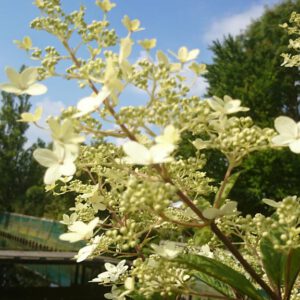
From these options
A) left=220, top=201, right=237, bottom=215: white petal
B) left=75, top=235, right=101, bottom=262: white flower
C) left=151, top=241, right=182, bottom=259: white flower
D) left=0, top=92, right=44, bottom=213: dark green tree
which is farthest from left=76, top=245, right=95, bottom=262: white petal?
left=0, top=92, right=44, bottom=213: dark green tree

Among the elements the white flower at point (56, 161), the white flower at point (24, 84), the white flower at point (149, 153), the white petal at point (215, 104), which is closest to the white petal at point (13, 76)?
the white flower at point (24, 84)

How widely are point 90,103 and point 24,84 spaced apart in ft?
0.54

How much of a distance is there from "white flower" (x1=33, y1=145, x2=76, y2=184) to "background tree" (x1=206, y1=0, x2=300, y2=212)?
11351mm

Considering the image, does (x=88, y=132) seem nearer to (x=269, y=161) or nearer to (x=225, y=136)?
(x=225, y=136)

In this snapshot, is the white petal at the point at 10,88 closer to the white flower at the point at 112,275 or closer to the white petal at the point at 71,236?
the white petal at the point at 71,236

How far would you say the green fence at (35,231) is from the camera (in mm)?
16902

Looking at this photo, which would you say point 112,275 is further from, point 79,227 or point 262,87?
point 262,87

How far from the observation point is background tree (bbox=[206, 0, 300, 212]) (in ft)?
43.9

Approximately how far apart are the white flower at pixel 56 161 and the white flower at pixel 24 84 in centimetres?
12

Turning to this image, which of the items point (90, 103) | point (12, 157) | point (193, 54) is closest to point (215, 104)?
point (193, 54)

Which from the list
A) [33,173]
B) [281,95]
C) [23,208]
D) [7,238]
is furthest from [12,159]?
[281,95]

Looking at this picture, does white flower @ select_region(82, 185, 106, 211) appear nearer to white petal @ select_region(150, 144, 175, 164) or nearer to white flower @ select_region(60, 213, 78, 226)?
white flower @ select_region(60, 213, 78, 226)

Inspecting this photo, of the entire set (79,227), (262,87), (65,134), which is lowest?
(79,227)

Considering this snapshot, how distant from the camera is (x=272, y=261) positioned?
1.05 metres
